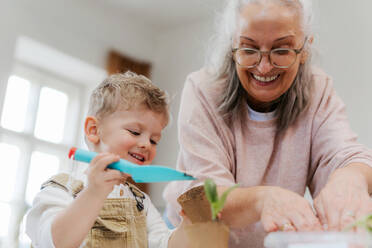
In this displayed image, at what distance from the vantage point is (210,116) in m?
1.42

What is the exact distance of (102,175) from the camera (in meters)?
0.82

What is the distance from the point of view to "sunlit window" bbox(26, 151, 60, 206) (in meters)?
4.30

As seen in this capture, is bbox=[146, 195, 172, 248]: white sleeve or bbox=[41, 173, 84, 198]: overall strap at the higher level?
bbox=[41, 173, 84, 198]: overall strap

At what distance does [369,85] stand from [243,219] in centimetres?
310

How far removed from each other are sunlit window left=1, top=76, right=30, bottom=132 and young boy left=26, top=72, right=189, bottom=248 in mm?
3315

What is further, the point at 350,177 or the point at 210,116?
the point at 210,116

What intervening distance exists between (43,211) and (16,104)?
3.67m

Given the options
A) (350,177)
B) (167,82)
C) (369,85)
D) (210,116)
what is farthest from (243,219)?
(167,82)

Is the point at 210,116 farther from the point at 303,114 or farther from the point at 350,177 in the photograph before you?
the point at 350,177

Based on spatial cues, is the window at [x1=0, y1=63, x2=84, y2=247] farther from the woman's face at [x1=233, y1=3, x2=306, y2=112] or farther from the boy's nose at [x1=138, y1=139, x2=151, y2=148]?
the boy's nose at [x1=138, y1=139, x2=151, y2=148]

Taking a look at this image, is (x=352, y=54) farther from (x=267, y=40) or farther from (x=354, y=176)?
(x=354, y=176)

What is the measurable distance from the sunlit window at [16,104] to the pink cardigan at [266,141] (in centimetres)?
322

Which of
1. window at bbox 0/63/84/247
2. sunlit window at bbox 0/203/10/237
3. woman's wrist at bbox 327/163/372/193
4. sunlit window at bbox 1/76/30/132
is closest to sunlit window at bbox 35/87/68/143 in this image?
window at bbox 0/63/84/247

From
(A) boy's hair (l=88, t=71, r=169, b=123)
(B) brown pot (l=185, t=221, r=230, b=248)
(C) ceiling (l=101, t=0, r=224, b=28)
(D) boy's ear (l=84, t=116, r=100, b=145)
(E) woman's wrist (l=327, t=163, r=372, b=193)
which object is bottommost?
(B) brown pot (l=185, t=221, r=230, b=248)
